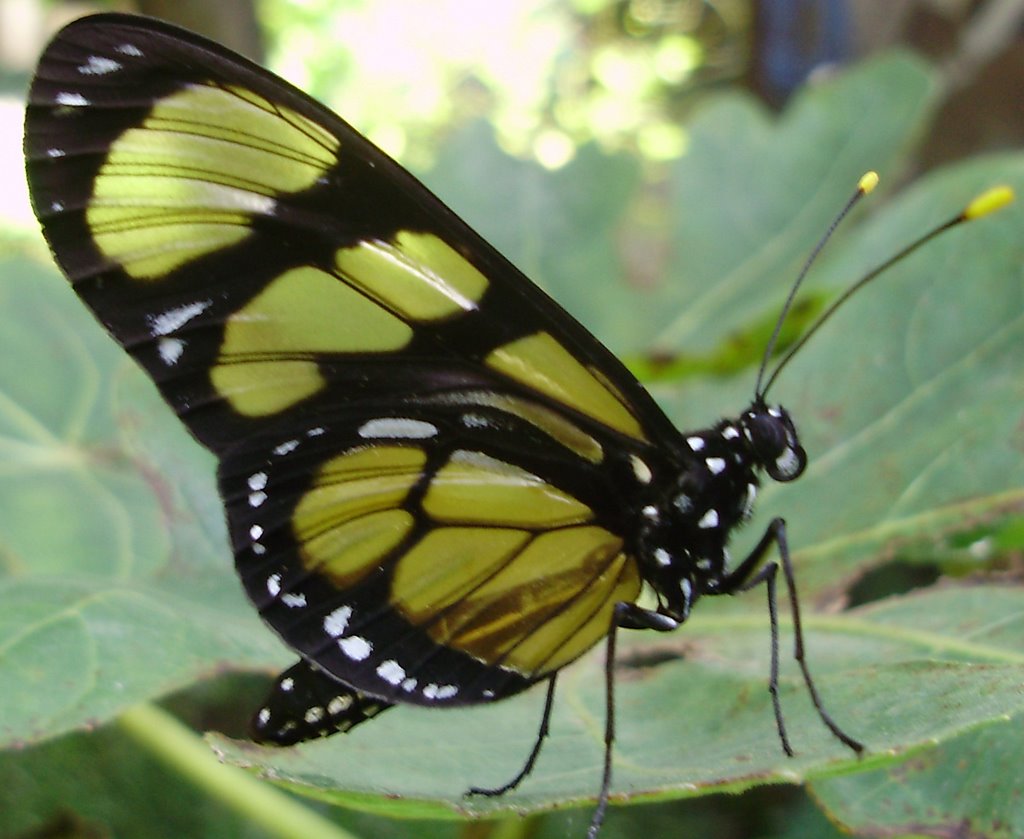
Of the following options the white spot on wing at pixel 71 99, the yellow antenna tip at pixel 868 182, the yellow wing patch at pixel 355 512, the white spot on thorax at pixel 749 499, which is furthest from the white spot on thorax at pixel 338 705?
the yellow antenna tip at pixel 868 182

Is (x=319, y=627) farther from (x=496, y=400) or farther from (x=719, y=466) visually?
(x=719, y=466)

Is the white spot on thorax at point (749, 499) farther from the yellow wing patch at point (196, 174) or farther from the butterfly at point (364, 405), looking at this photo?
the yellow wing patch at point (196, 174)

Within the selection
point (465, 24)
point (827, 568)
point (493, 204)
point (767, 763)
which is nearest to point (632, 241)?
point (493, 204)

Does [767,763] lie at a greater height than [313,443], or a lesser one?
lesser

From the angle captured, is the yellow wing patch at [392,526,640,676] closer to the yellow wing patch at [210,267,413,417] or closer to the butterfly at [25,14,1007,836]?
the butterfly at [25,14,1007,836]

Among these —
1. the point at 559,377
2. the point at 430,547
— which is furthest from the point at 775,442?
the point at 430,547

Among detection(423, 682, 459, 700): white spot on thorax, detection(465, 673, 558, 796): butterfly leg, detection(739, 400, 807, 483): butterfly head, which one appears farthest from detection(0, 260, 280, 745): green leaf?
detection(739, 400, 807, 483): butterfly head
